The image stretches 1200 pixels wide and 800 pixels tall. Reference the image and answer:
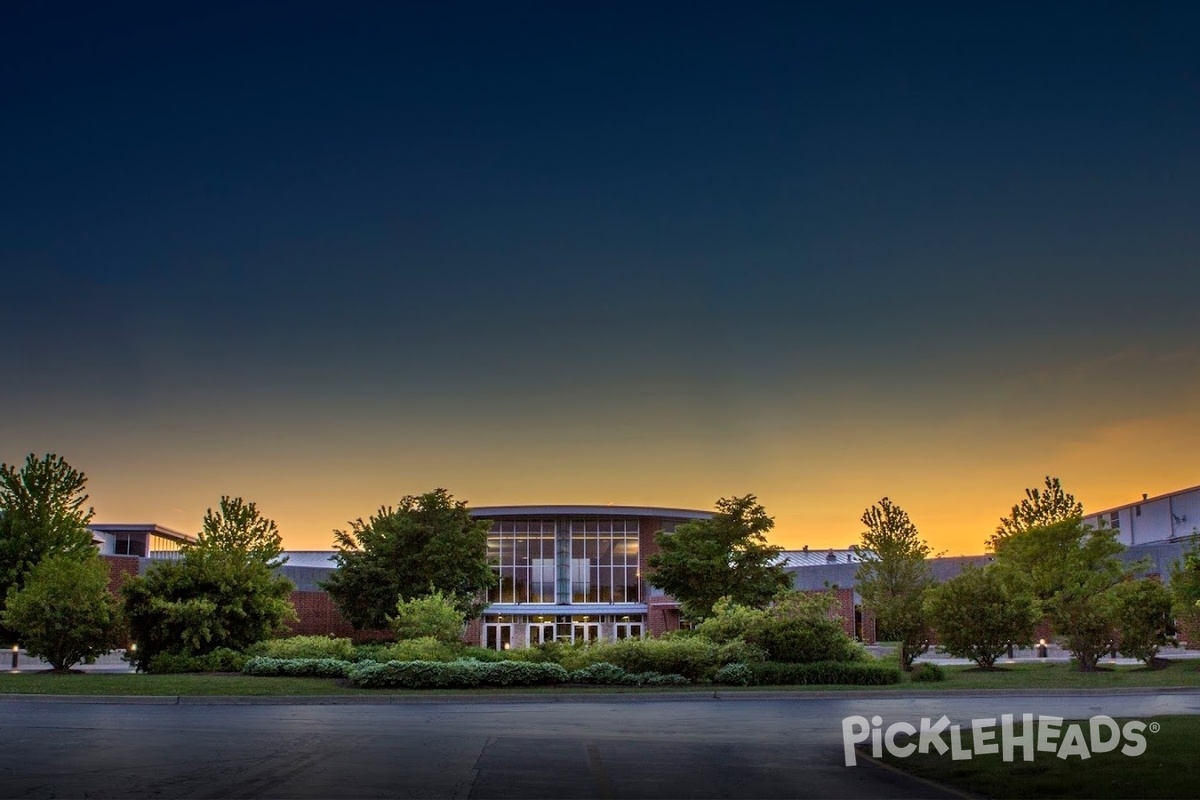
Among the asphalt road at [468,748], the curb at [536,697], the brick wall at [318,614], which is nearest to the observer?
the asphalt road at [468,748]

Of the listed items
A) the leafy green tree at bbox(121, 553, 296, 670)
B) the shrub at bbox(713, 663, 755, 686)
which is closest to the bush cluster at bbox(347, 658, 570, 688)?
the shrub at bbox(713, 663, 755, 686)

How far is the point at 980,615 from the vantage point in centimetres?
3556

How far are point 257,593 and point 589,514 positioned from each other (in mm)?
35529

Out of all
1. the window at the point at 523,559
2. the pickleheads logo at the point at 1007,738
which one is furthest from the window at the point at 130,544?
the pickleheads logo at the point at 1007,738

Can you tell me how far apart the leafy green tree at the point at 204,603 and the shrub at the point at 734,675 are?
50.2 ft

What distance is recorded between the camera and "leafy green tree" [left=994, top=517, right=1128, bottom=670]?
112 ft

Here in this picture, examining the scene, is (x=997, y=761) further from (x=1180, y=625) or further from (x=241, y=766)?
(x=1180, y=625)

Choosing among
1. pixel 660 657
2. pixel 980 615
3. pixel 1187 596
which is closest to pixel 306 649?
pixel 660 657

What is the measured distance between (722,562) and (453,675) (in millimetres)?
16893

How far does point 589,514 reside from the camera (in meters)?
69.8

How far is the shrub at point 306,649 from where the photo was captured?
109ft

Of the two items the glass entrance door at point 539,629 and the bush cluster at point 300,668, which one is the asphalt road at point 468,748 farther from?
the glass entrance door at point 539,629

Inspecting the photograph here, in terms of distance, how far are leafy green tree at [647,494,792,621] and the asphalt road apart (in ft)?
57.6

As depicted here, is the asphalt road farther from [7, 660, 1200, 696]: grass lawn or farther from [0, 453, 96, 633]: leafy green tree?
[0, 453, 96, 633]: leafy green tree
